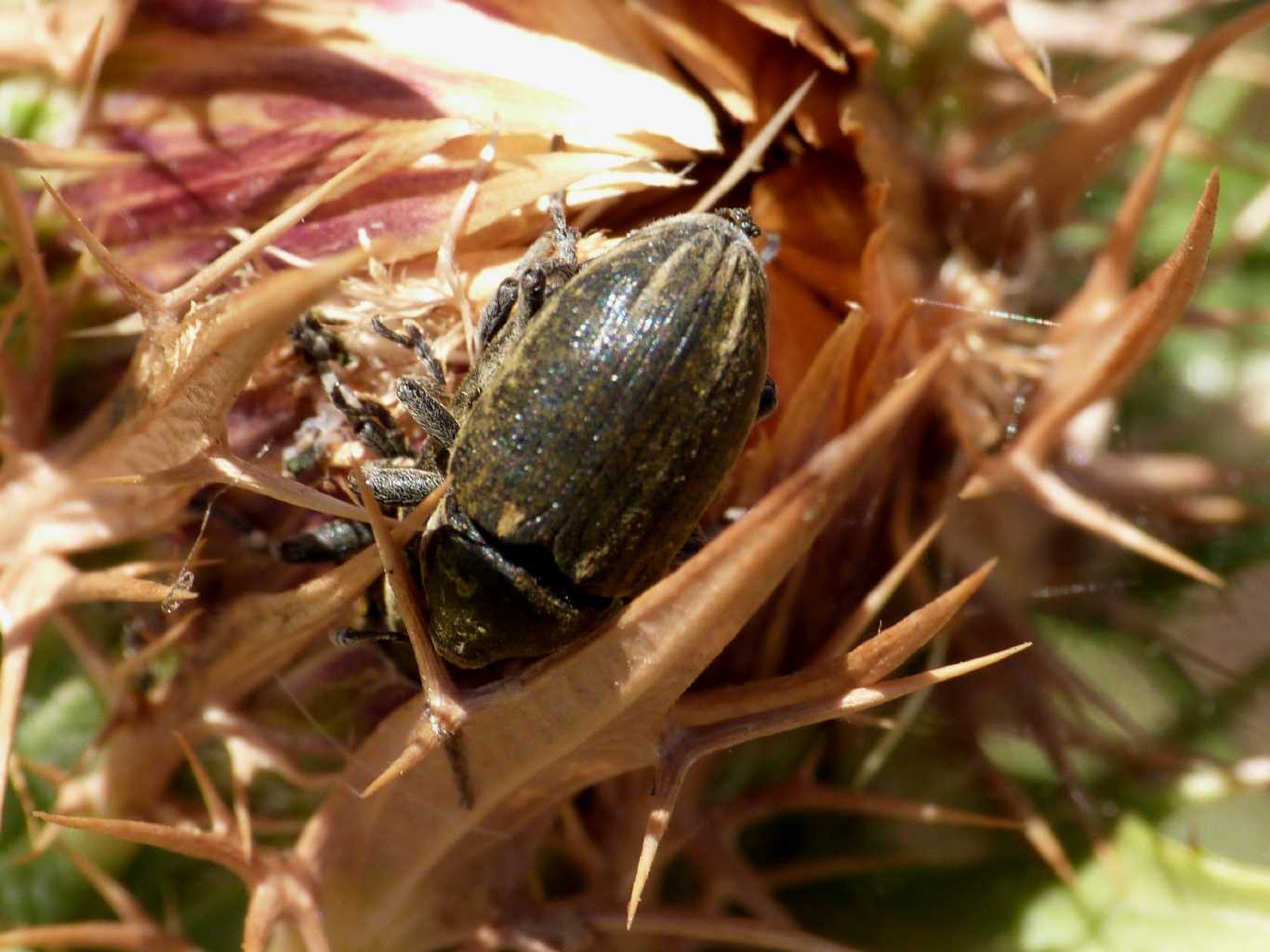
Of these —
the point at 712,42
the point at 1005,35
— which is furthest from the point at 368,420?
the point at 1005,35

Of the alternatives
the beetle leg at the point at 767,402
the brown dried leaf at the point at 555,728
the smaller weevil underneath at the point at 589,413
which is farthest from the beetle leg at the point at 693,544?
the brown dried leaf at the point at 555,728

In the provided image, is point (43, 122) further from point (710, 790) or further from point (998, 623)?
point (998, 623)

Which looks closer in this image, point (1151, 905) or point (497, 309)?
point (497, 309)

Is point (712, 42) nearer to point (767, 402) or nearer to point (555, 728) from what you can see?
point (767, 402)

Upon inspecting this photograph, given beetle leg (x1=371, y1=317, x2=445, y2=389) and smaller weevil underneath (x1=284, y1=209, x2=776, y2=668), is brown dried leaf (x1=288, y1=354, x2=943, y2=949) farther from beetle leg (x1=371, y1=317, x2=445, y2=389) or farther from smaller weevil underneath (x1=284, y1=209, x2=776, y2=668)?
beetle leg (x1=371, y1=317, x2=445, y2=389)

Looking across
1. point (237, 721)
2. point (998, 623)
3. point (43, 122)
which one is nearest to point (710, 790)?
point (998, 623)

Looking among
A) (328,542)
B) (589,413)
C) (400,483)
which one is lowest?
(328,542)
